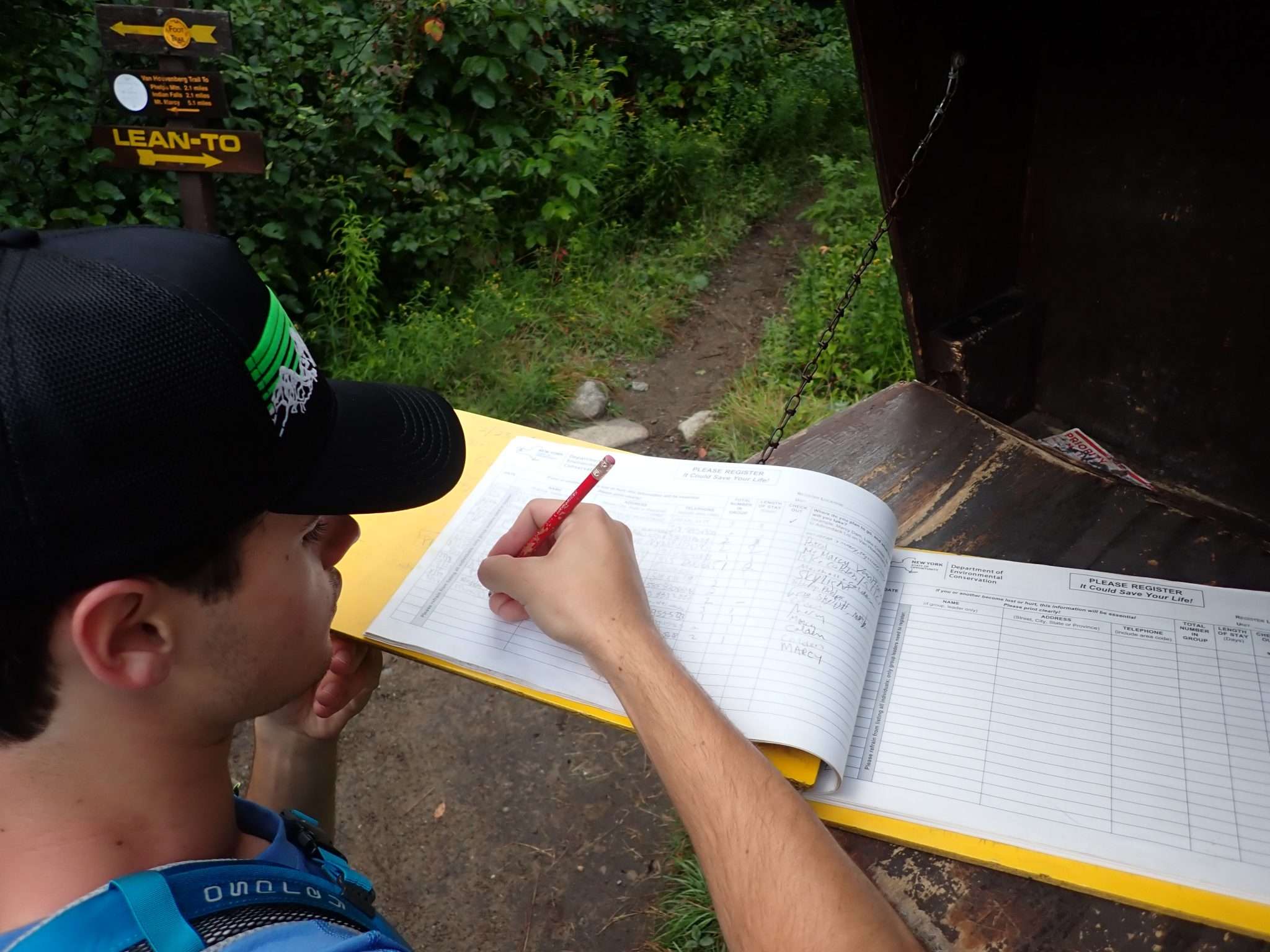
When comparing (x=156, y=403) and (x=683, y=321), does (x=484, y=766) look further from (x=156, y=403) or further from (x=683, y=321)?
(x=683, y=321)

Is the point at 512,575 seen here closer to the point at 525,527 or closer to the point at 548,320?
the point at 525,527

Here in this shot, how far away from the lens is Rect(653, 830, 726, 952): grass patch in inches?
73.6

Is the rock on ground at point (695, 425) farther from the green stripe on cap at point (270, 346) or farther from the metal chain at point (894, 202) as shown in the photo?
the green stripe on cap at point (270, 346)

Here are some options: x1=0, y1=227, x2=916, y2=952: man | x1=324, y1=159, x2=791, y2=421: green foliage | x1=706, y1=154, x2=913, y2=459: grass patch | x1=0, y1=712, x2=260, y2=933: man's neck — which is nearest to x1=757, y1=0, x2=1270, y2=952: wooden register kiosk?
x1=0, y1=227, x2=916, y2=952: man

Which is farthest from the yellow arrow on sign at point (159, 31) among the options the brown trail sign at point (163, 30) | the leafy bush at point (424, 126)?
the leafy bush at point (424, 126)

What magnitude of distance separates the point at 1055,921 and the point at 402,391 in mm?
829

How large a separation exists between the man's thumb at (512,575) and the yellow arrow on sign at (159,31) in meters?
2.63

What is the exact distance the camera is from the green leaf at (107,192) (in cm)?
309

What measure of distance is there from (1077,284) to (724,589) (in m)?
1.01

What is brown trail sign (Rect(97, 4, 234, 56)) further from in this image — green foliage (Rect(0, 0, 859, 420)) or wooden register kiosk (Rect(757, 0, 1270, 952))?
wooden register kiosk (Rect(757, 0, 1270, 952))

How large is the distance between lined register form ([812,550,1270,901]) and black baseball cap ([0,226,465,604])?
24.0 inches

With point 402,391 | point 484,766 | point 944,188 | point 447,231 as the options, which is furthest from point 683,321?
point 402,391

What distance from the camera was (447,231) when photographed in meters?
3.94

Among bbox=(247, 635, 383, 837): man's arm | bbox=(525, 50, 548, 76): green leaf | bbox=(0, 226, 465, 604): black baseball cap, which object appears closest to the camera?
bbox=(0, 226, 465, 604): black baseball cap
